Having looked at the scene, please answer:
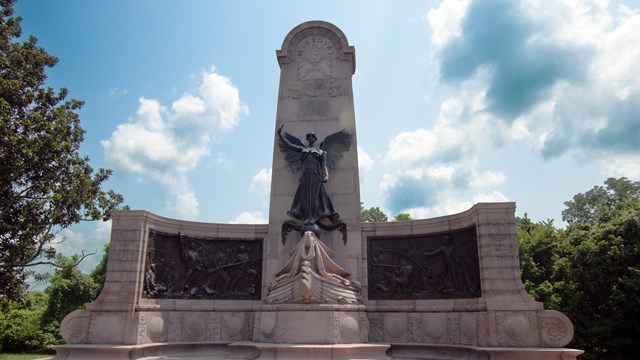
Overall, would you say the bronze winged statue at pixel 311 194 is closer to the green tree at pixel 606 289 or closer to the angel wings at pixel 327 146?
the angel wings at pixel 327 146

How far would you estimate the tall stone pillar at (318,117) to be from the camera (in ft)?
47.0

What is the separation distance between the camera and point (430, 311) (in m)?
13.2

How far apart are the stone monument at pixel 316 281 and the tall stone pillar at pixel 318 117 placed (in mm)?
47

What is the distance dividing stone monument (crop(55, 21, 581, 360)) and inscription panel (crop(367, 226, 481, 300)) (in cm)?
3

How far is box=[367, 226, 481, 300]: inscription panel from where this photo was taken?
12.9 meters

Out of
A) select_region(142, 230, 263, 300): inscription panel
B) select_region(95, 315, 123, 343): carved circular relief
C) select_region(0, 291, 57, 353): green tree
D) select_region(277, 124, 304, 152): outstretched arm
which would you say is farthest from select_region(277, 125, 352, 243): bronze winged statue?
select_region(0, 291, 57, 353): green tree

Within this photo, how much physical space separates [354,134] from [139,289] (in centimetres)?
816

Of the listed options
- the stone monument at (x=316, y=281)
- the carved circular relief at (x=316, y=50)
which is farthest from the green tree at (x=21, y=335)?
the carved circular relief at (x=316, y=50)

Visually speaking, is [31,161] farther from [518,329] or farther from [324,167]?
[518,329]

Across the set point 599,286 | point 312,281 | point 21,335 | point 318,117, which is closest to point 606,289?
point 599,286

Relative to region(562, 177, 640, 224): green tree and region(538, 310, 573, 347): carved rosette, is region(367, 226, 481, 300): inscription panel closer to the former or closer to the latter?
region(538, 310, 573, 347): carved rosette

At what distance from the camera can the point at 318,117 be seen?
51.8 ft

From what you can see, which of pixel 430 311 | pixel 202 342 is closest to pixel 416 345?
pixel 430 311

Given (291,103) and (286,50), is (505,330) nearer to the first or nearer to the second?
(291,103)
